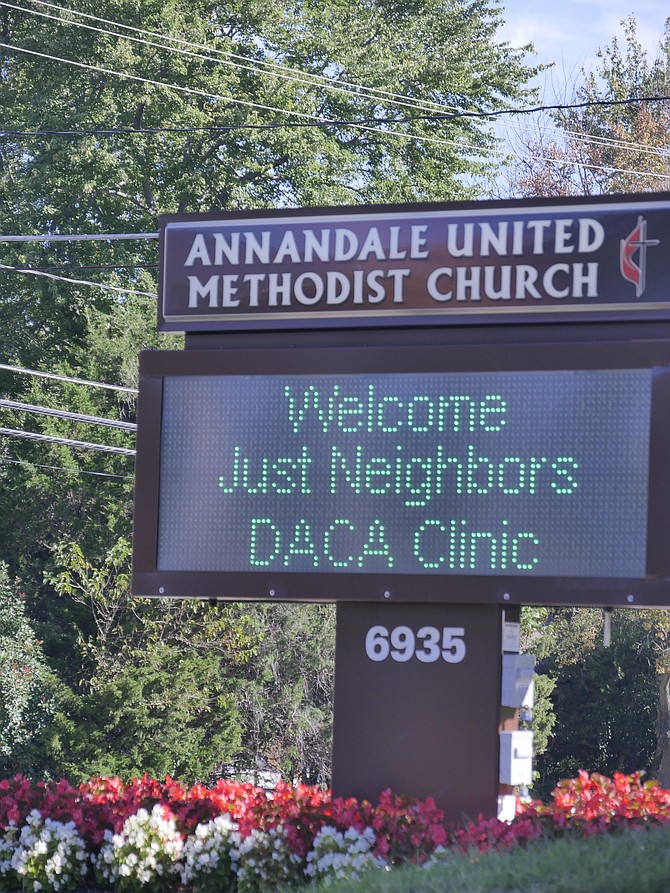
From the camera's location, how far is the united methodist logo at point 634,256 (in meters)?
8.68

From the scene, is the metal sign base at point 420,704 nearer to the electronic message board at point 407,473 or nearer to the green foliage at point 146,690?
the electronic message board at point 407,473

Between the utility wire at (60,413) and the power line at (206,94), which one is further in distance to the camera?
the power line at (206,94)

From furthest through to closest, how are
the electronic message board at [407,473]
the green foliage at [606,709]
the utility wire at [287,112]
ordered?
1. the green foliage at [606,709]
2. the utility wire at [287,112]
3. the electronic message board at [407,473]

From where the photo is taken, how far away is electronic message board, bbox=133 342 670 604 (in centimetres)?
816

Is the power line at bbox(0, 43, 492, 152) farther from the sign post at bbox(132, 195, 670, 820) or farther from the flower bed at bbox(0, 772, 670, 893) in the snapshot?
the flower bed at bbox(0, 772, 670, 893)

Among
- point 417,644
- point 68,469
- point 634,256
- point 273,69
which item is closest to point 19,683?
point 68,469

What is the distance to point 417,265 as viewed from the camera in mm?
9125

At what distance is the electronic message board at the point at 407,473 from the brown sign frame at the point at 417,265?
480 mm

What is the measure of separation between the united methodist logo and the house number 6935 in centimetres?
240

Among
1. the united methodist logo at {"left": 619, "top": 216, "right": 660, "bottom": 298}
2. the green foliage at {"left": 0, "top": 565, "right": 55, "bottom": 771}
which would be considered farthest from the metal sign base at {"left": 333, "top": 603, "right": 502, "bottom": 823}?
the green foliage at {"left": 0, "top": 565, "right": 55, "bottom": 771}

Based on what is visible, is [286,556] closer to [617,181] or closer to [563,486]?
[563,486]

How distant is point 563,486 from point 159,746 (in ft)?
53.1

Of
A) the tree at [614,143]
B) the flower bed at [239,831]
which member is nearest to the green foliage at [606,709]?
the tree at [614,143]

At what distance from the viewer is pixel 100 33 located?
29.4 metres
